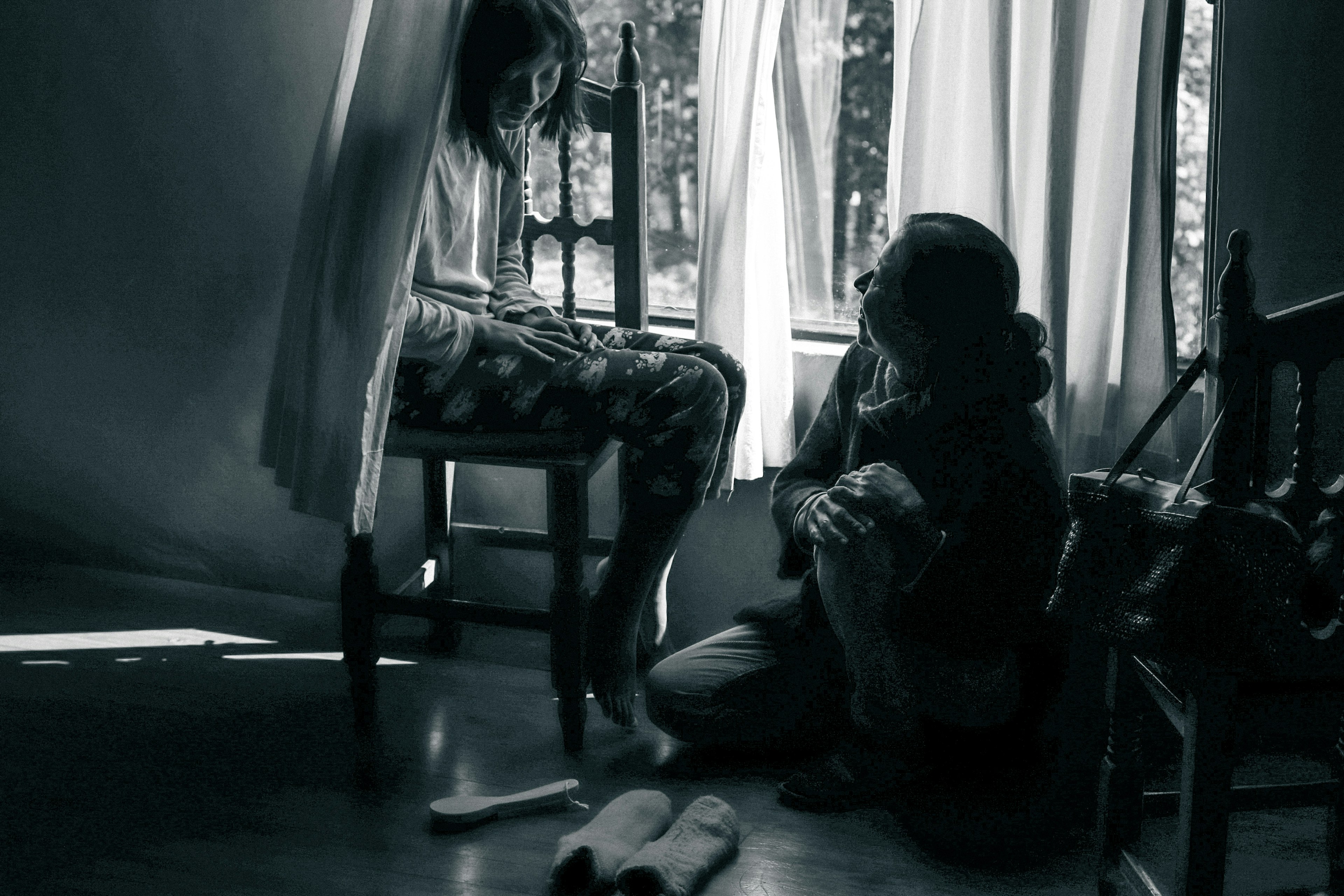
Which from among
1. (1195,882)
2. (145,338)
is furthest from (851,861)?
(145,338)

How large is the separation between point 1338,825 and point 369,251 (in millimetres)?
1551

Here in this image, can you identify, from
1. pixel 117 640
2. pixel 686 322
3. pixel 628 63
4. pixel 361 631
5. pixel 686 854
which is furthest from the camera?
pixel 686 322

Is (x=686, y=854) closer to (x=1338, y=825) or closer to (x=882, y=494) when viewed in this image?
(x=882, y=494)

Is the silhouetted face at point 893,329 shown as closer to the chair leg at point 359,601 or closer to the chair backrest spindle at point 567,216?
the chair backrest spindle at point 567,216

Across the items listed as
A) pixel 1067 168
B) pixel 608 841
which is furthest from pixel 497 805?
pixel 1067 168

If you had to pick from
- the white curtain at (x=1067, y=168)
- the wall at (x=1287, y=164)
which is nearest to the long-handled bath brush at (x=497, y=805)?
the white curtain at (x=1067, y=168)

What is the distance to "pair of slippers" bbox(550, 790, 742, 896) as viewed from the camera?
5.38 ft

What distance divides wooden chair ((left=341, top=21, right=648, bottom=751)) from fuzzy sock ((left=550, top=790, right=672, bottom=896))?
290 mm

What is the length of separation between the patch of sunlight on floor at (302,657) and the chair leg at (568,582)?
1.88 ft

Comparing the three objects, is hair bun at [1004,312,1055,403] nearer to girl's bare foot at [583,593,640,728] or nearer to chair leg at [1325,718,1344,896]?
chair leg at [1325,718,1344,896]

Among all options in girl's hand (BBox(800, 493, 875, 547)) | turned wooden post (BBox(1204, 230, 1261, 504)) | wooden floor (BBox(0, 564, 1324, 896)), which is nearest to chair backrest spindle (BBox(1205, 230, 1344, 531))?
turned wooden post (BBox(1204, 230, 1261, 504))

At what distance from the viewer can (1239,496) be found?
132 cm

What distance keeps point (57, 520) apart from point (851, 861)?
2239 millimetres

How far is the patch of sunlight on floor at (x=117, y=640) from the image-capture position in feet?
8.41
